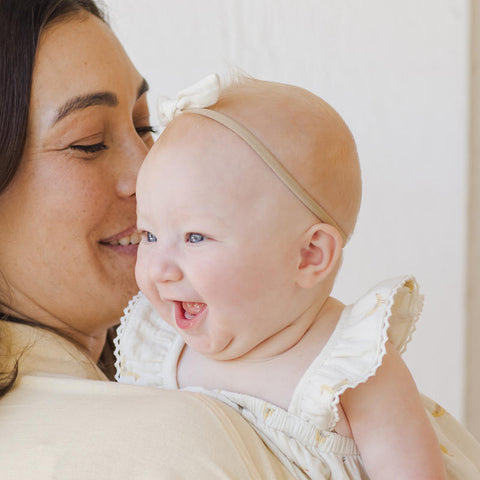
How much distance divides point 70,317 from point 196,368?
339 mm

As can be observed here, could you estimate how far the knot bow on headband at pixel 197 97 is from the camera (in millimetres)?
1043

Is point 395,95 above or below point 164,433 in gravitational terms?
above

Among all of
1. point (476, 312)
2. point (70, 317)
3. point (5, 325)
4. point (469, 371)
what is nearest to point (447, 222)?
point (476, 312)

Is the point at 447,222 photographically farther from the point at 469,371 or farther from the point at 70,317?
the point at 70,317

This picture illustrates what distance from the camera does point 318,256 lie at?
1056mm

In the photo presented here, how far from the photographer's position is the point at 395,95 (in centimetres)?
255

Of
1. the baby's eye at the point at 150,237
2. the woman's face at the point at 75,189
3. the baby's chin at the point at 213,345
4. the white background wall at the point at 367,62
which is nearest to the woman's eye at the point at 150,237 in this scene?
the baby's eye at the point at 150,237

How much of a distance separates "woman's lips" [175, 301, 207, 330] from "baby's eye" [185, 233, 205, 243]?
0.31 ft

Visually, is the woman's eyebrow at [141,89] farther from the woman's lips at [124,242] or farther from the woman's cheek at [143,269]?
the woman's cheek at [143,269]

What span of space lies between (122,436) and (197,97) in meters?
0.45

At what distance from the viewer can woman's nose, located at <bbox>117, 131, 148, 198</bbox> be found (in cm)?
138

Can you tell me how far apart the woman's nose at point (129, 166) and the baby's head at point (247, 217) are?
29 cm

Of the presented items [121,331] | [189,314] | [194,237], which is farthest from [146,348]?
[194,237]

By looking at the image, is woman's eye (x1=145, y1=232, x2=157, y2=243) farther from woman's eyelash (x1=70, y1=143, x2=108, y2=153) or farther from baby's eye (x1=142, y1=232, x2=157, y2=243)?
woman's eyelash (x1=70, y1=143, x2=108, y2=153)
